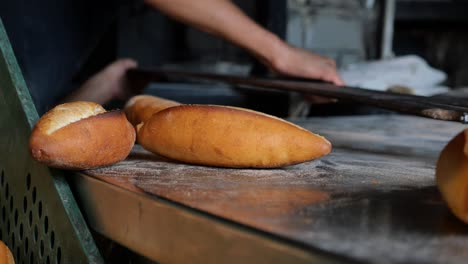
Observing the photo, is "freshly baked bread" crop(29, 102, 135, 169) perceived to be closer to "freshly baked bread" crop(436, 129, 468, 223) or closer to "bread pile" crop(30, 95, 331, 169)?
"bread pile" crop(30, 95, 331, 169)

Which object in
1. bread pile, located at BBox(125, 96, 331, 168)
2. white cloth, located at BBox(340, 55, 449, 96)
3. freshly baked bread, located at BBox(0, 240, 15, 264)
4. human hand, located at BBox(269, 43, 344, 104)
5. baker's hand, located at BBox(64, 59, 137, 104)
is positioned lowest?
white cloth, located at BBox(340, 55, 449, 96)

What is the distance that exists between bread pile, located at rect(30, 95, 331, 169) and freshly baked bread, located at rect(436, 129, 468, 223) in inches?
6.1

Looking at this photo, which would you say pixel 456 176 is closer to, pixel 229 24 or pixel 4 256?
pixel 4 256

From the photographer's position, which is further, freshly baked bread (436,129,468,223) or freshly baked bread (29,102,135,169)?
freshly baked bread (29,102,135,169)

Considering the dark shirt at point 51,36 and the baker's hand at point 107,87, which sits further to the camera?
the baker's hand at point 107,87

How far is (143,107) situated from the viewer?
68 centimetres

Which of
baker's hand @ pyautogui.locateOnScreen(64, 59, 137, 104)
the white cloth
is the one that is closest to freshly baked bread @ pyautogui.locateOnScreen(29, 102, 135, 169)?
baker's hand @ pyautogui.locateOnScreen(64, 59, 137, 104)

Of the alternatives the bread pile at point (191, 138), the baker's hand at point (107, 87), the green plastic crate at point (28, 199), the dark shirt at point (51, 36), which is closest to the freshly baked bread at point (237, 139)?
the bread pile at point (191, 138)

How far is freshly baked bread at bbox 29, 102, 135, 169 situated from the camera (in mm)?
486

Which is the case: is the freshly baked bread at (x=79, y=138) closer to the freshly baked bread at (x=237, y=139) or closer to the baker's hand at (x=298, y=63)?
the freshly baked bread at (x=237, y=139)

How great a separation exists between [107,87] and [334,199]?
112cm

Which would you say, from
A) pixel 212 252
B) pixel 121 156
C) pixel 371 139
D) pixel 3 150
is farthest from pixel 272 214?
pixel 371 139

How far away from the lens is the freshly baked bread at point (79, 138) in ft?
1.60

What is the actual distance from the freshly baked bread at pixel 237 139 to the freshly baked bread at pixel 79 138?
0.15 feet
